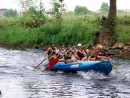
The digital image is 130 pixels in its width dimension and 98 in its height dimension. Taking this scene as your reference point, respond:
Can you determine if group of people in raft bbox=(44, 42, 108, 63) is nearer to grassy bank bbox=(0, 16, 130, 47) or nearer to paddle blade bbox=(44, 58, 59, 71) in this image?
paddle blade bbox=(44, 58, 59, 71)

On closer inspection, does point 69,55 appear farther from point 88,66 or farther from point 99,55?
point 88,66

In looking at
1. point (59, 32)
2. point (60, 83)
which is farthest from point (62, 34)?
point (60, 83)

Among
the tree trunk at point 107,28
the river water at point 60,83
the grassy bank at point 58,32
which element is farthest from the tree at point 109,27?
the river water at point 60,83

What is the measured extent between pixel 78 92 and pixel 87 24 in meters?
18.3

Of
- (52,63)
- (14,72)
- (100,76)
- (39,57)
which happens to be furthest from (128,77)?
(39,57)

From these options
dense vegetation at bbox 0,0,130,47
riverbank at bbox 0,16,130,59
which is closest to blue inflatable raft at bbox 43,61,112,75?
riverbank at bbox 0,16,130,59

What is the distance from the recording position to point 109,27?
29.5m

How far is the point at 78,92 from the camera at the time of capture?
14578 mm

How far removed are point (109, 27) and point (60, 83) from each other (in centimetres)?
1375

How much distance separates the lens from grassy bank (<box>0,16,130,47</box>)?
30.3m

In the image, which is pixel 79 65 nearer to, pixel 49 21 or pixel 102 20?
pixel 102 20

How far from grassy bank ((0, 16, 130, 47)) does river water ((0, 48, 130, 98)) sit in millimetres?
8059

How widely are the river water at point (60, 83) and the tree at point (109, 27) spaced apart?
6.79 m

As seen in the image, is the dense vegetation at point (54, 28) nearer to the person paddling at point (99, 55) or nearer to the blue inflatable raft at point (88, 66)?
the person paddling at point (99, 55)
